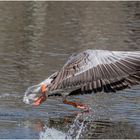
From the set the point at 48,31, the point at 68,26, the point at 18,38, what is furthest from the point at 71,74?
the point at 68,26

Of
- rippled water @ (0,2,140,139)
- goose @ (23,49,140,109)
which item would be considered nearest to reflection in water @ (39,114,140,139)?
rippled water @ (0,2,140,139)

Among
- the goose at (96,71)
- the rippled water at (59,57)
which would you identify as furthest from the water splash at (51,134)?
the goose at (96,71)

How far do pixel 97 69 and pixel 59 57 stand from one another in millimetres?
6512

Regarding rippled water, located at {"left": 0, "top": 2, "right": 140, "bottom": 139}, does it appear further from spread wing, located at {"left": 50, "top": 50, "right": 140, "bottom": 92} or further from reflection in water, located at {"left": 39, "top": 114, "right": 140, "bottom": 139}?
spread wing, located at {"left": 50, "top": 50, "right": 140, "bottom": 92}

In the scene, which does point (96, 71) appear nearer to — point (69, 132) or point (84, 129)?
point (69, 132)

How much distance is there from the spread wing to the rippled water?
1.13 m

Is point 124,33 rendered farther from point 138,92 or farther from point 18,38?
point 138,92

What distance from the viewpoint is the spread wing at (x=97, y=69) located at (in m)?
7.90

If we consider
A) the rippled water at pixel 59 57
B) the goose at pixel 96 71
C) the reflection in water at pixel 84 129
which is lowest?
the rippled water at pixel 59 57

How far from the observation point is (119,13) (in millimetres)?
22938

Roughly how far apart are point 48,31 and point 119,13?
211 inches

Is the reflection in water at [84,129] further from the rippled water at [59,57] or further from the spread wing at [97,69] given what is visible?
the spread wing at [97,69]

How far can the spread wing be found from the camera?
7.90 metres

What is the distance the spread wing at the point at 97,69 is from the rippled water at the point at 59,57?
113 centimetres
